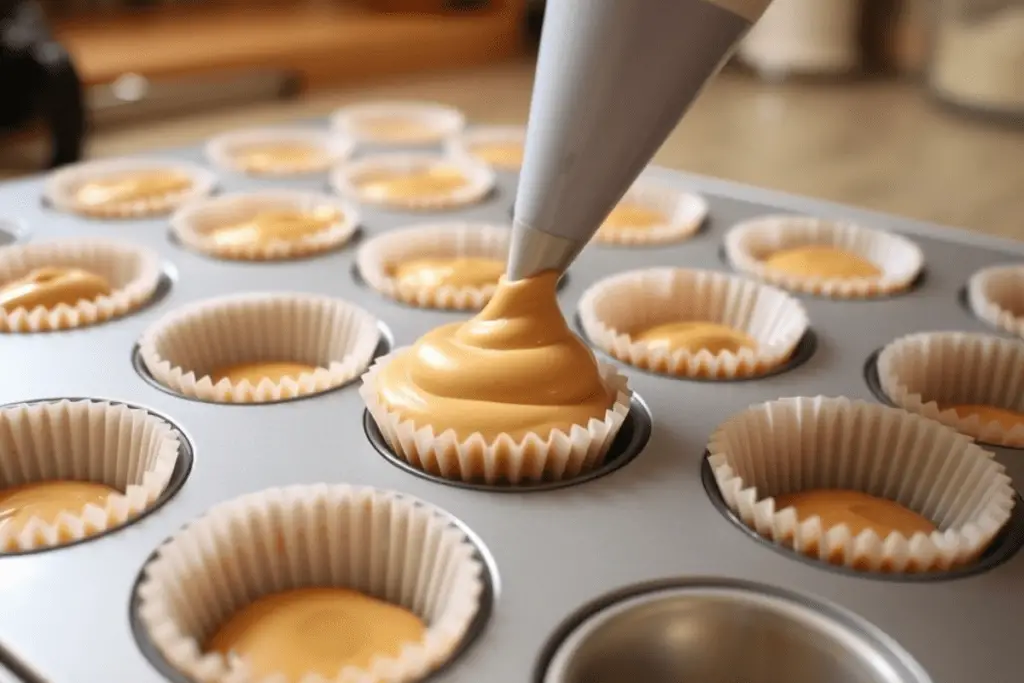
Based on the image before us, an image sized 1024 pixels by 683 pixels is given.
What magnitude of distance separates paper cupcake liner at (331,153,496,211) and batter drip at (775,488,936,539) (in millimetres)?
606

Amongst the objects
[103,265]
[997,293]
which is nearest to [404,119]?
[103,265]

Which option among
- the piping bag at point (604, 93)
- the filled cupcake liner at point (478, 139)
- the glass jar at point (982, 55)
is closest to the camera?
the piping bag at point (604, 93)

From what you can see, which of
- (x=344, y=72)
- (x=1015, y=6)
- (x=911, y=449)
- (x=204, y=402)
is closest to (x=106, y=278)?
(x=204, y=402)

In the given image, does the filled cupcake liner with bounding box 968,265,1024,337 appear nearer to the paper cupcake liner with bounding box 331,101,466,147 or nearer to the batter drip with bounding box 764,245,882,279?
the batter drip with bounding box 764,245,882,279

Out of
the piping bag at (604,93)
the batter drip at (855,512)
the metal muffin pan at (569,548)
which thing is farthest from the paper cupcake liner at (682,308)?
the piping bag at (604,93)

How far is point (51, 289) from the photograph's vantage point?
89 cm

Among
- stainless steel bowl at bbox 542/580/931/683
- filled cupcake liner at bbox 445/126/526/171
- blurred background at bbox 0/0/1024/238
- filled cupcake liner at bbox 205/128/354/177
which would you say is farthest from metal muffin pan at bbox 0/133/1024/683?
blurred background at bbox 0/0/1024/238

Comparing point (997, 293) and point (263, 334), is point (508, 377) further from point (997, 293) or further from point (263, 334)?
point (997, 293)

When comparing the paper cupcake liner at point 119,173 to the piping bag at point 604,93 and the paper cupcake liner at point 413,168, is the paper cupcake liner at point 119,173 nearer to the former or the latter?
the paper cupcake liner at point 413,168

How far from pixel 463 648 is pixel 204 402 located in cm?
33

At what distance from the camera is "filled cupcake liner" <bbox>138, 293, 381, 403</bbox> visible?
83cm

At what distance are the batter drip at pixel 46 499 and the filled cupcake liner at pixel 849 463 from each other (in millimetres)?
410

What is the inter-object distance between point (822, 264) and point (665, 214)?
0.82 feet

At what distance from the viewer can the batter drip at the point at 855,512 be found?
67 cm
